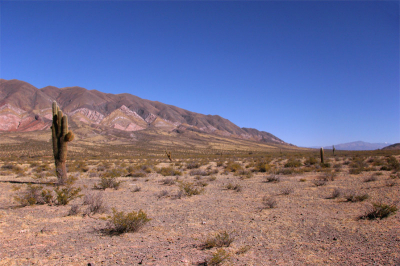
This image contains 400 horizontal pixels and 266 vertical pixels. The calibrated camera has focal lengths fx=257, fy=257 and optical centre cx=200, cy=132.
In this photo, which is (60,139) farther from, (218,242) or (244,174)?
(218,242)

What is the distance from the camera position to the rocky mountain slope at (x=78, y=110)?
4530 inches

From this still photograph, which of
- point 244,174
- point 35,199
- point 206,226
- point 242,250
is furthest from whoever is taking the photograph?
point 244,174

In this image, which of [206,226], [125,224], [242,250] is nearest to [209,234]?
[206,226]

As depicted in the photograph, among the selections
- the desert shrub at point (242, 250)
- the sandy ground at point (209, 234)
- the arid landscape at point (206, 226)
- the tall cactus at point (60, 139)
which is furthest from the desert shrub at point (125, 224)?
the tall cactus at point (60, 139)

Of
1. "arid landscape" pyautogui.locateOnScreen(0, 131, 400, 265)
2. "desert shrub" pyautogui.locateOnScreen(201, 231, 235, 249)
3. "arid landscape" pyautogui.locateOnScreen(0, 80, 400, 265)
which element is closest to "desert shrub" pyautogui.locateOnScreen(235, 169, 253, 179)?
"arid landscape" pyautogui.locateOnScreen(0, 80, 400, 265)

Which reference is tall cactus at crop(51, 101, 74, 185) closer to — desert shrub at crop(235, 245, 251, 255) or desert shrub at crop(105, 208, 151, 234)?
desert shrub at crop(105, 208, 151, 234)

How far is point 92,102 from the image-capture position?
163 m

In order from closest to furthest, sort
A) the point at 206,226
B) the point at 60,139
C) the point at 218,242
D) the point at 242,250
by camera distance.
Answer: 1. the point at 242,250
2. the point at 218,242
3. the point at 206,226
4. the point at 60,139

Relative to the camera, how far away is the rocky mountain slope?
11506 centimetres

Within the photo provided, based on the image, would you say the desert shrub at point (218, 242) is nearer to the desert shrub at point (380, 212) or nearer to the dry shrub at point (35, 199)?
the desert shrub at point (380, 212)

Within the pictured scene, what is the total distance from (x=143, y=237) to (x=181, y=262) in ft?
6.38

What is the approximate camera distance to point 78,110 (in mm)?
145125

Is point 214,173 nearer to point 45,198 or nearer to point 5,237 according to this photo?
point 45,198

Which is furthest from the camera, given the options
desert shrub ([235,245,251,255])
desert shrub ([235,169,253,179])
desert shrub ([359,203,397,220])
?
desert shrub ([235,169,253,179])
